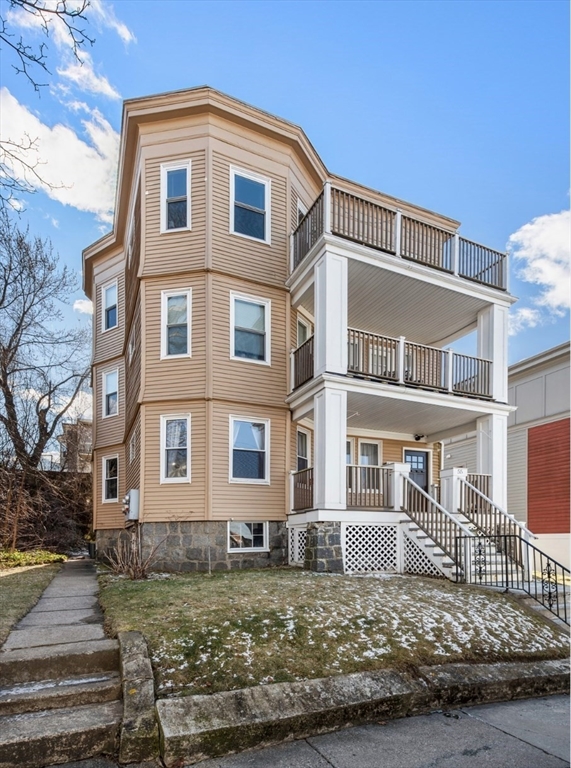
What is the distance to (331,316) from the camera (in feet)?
36.6

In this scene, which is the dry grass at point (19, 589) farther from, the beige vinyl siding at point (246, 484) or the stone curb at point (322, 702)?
the beige vinyl siding at point (246, 484)

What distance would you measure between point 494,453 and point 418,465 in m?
3.48

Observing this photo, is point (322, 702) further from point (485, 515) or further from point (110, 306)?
point (110, 306)

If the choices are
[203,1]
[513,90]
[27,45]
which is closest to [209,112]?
[203,1]

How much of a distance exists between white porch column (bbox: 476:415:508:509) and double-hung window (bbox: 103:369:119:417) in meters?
11.5

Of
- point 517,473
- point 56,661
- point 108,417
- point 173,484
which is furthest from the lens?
point 517,473

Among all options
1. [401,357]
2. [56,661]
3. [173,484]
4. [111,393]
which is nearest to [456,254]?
[401,357]

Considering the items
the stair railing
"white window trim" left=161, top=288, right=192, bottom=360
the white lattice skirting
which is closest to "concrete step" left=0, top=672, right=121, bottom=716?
the stair railing

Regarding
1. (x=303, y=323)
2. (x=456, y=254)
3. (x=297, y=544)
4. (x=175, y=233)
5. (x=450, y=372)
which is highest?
(x=175, y=233)

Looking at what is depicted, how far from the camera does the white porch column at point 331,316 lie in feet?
36.3

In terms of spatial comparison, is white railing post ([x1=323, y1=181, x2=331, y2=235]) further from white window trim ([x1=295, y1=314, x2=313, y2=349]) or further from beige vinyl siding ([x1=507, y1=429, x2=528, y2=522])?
beige vinyl siding ([x1=507, y1=429, x2=528, y2=522])

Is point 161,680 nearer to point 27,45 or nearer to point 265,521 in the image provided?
point 27,45

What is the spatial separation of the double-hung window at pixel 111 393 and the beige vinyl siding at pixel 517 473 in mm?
13987

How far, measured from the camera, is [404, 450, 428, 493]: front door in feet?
51.7
